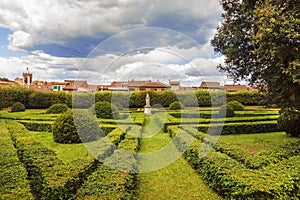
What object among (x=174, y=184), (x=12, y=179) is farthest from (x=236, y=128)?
(x=12, y=179)

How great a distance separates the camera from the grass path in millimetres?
5086

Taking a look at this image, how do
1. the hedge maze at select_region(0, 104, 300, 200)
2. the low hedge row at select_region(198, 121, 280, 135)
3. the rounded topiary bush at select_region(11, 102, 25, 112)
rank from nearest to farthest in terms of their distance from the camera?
the hedge maze at select_region(0, 104, 300, 200), the low hedge row at select_region(198, 121, 280, 135), the rounded topiary bush at select_region(11, 102, 25, 112)

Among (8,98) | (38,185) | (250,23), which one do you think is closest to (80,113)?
(38,185)

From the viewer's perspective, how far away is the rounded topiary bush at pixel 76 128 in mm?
10031

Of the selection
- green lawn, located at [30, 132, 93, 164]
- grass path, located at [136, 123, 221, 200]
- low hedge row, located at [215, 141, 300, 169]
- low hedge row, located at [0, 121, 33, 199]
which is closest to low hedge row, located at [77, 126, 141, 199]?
grass path, located at [136, 123, 221, 200]

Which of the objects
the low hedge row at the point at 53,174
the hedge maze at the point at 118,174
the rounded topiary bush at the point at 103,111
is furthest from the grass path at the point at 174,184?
the rounded topiary bush at the point at 103,111

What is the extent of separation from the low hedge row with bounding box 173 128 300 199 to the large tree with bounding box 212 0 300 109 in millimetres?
3060

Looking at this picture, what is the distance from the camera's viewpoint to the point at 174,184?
226 inches

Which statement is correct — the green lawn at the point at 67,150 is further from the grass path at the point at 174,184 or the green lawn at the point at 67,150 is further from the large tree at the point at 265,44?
the large tree at the point at 265,44

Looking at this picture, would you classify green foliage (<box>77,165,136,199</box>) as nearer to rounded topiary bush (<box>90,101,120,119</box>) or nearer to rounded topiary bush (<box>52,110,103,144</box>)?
Result: rounded topiary bush (<box>52,110,103,144</box>)

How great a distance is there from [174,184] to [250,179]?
1.92 meters

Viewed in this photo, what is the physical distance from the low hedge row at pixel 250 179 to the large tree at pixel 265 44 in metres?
3.06

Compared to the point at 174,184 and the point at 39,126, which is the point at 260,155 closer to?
the point at 174,184

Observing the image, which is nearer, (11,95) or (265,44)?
(265,44)
